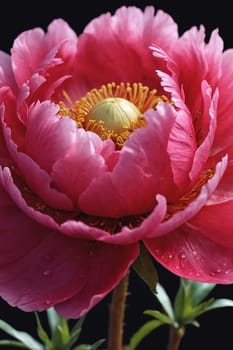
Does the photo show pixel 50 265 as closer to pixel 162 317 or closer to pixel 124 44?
pixel 162 317

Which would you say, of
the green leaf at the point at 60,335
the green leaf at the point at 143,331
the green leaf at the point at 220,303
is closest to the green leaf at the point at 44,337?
the green leaf at the point at 60,335

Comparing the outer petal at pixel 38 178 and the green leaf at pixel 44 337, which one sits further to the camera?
the green leaf at pixel 44 337

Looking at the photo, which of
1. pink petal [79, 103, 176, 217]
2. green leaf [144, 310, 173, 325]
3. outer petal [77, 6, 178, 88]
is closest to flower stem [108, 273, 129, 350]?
green leaf [144, 310, 173, 325]

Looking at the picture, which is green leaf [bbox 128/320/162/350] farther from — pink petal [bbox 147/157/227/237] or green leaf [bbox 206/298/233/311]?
pink petal [bbox 147/157/227/237]

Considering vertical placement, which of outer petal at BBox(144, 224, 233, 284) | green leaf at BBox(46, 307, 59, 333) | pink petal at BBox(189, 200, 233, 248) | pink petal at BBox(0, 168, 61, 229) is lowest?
green leaf at BBox(46, 307, 59, 333)

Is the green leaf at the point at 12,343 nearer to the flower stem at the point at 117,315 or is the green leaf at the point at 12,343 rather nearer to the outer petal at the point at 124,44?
the flower stem at the point at 117,315

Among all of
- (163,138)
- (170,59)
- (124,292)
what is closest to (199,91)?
(170,59)

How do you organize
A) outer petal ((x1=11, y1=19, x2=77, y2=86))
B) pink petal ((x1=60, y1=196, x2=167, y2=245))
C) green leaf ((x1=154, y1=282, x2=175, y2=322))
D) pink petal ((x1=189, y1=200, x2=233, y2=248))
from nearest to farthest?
pink petal ((x1=60, y1=196, x2=167, y2=245)), pink petal ((x1=189, y1=200, x2=233, y2=248)), outer petal ((x1=11, y1=19, x2=77, y2=86)), green leaf ((x1=154, y1=282, x2=175, y2=322))

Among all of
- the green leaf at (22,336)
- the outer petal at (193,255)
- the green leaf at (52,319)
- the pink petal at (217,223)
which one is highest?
the pink petal at (217,223)
